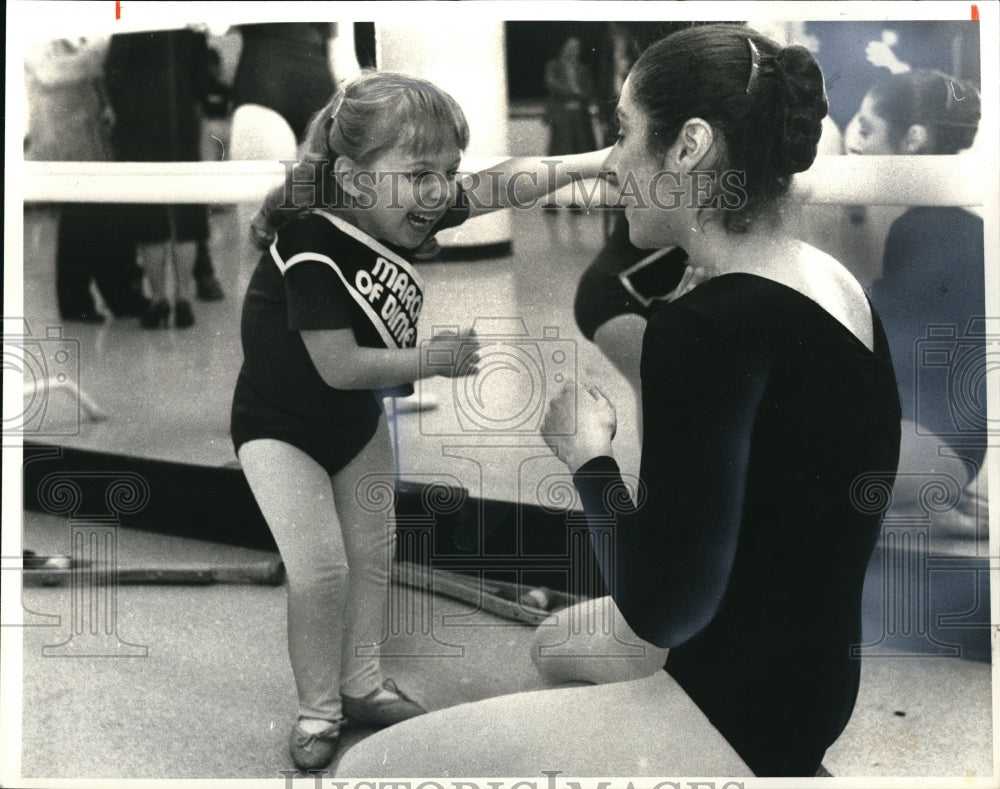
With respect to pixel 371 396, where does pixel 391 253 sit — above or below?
above

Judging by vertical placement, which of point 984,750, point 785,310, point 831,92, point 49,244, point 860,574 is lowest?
point 984,750

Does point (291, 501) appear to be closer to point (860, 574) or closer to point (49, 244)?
A: point (49, 244)

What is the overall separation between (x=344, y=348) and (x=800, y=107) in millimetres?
1247

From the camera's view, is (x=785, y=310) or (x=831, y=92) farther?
(x=831, y=92)

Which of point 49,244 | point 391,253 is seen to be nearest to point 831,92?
point 391,253

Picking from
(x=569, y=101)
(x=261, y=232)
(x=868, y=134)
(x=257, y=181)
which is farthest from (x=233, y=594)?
(x=868, y=134)

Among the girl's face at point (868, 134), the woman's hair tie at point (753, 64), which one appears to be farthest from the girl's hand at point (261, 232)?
the girl's face at point (868, 134)

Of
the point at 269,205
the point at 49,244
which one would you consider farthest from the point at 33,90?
the point at 269,205

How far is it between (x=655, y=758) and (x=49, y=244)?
6.43ft

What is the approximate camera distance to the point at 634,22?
8.95ft

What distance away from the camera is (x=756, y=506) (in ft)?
8.25

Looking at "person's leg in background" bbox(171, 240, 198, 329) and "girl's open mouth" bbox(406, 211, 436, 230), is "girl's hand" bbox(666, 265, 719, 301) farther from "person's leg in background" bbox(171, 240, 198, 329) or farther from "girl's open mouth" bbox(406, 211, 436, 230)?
"person's leg in background" bbox(171, 240, 198, 329)

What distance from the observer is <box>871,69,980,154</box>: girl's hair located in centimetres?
276

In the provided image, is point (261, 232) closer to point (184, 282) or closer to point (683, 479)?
point (184, 282)
